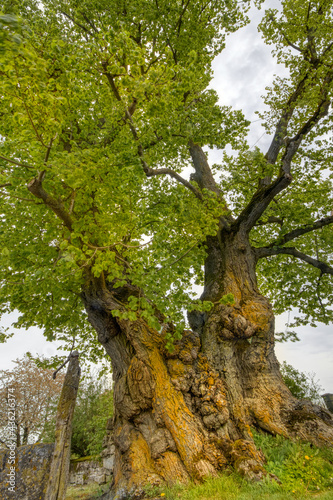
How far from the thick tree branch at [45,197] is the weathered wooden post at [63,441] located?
309cm

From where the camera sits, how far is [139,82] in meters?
4.80

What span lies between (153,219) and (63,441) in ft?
→ 17.6

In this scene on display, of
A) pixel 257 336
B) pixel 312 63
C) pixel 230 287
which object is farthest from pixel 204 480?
pixel 312 63

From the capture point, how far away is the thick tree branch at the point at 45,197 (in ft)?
15.4

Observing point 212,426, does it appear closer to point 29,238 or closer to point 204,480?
point 204,480

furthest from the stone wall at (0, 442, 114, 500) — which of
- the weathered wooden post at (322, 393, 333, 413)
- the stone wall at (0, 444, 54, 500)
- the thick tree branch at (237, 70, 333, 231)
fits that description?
the weathered wooden post at (322, 393, 333, 413)

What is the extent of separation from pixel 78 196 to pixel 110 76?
9.18 ft

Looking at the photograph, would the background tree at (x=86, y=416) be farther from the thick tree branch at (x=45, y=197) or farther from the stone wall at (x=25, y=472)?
the thick tree branch at (x=45, y=197)

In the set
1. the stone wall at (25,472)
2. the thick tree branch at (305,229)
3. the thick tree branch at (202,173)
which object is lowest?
the stone wall at (25,472)

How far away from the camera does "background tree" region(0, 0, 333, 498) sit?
516 centimetres

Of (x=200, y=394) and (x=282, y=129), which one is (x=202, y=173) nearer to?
(x=282, y=129)

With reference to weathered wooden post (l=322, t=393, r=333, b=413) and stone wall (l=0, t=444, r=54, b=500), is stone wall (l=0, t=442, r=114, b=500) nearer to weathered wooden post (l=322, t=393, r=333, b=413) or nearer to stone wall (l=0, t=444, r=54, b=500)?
stone wall (l=0, t=444, r=54, b=500)

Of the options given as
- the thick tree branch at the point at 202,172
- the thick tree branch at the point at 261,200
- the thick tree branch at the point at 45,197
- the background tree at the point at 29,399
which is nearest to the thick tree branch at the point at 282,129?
the thick tree branch at the point at 261,200

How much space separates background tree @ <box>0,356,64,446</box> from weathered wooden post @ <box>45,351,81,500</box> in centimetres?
1534
